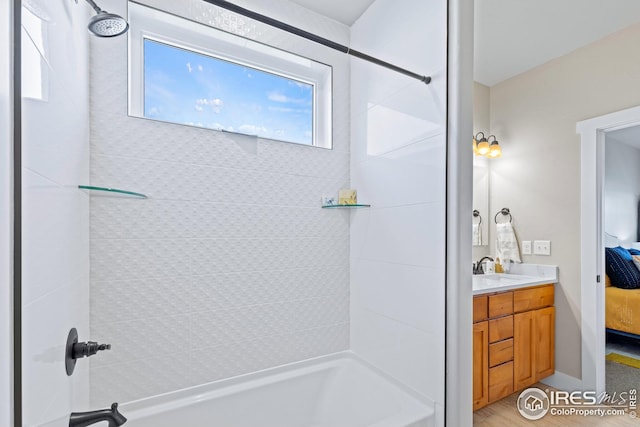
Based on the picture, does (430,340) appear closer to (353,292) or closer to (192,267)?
(353,292)

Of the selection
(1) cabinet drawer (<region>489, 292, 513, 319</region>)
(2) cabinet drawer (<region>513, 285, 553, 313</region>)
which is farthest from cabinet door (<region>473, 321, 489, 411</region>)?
(2) cabinet drawer (<region>513, 285, 553, 313</region>)

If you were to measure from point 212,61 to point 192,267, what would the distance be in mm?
1141

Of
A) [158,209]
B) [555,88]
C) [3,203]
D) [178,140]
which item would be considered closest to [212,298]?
[158,209]

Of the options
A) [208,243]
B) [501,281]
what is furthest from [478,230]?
[208,243]

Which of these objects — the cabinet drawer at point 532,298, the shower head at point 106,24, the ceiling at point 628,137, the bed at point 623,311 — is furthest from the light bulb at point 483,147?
the shower head at point 106,24

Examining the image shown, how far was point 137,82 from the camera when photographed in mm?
1544

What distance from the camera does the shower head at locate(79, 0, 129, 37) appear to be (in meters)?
0.97

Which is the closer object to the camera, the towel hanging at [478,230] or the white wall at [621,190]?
the towel hanging at [478,230]

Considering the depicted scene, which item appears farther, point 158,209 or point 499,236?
point 499,236

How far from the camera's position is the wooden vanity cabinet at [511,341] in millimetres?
2059

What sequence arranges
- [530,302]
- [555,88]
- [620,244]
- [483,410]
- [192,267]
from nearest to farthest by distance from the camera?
[192,267] < [483,410] < [530,302] < [555,88] < [620,244]

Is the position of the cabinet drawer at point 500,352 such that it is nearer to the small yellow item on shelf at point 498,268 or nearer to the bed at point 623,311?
the small yellow item on shelf at point 498,268

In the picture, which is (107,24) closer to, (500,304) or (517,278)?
(500,304)

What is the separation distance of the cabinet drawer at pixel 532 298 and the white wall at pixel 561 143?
10 centimetres
